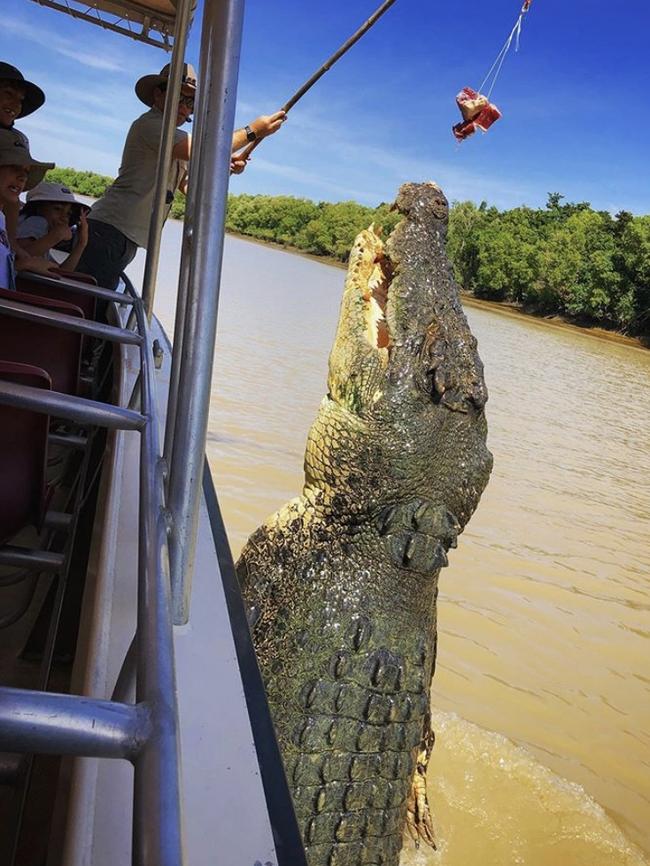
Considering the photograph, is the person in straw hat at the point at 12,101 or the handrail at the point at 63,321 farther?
the person in straw hat at the point at 12,101

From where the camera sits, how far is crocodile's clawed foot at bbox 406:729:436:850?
93.7 inches

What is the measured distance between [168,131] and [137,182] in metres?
1.74

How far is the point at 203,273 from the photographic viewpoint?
30.3 inches

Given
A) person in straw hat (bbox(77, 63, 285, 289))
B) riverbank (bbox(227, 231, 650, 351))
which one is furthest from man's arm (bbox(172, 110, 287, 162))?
riverbank (bbox(227, 231, 650, 351))

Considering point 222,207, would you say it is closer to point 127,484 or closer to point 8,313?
point 127,484

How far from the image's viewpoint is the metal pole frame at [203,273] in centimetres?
75

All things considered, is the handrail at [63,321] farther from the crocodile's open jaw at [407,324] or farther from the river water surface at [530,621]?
the river water surface at [530,621]

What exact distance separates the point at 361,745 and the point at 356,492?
0.82 m

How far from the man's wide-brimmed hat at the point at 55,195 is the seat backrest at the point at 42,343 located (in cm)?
185

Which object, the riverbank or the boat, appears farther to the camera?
the riverbank

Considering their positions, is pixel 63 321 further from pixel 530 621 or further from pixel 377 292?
pixel 530 621

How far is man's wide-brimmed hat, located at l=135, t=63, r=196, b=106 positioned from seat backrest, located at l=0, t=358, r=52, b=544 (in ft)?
8.17

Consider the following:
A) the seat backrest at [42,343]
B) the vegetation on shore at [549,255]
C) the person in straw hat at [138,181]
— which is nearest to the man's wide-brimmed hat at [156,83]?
the person in straw hat at [138,181]

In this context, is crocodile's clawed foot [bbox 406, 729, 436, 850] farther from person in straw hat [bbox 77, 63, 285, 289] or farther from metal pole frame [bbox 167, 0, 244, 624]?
person in straw hat [bbox 77, 63, 285, 289]
